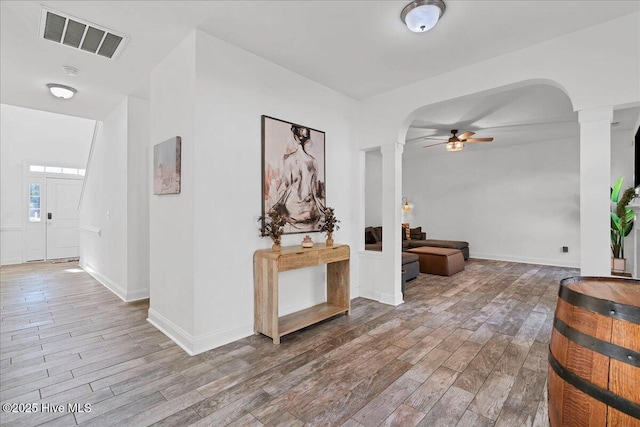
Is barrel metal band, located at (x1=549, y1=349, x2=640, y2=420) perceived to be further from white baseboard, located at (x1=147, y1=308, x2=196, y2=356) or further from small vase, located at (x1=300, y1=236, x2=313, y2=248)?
white baseboard, located at (x1=147, y1=308, x2=196, y2=356)

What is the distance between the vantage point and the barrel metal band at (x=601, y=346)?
3.21 ft

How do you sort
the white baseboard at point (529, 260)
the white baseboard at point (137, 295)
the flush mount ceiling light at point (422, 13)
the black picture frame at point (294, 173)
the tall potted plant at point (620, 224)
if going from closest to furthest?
the flush mount ceiling light at point (422, 13)
the black picture frame at point (294, 173)
the white baseboard at point (137, 295)
the tall potted plant at point (620, 224)
the white baseboard at point (529, 260)

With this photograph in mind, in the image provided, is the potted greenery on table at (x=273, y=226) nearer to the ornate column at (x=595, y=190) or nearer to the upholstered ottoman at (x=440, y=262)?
the ornate column at (x=595, y=190)

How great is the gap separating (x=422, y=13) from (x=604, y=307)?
2.15 metres

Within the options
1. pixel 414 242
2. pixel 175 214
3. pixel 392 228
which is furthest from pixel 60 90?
pixel 414 242

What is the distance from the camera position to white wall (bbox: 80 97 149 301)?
3955 millimetres

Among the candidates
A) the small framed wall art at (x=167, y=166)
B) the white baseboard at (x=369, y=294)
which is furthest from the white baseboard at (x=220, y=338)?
the white baseboard at (x=369, y=294)

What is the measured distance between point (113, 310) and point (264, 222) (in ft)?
7.37

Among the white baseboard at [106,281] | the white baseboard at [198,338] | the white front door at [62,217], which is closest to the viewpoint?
the white baseboard at [198,338]

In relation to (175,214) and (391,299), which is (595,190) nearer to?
(391,299)

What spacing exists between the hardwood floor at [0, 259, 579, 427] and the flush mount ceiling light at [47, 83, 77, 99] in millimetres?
2599

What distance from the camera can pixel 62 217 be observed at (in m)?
7.16

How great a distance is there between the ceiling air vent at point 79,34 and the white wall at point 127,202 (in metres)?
1.25

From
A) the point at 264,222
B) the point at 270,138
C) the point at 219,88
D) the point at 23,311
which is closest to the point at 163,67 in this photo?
the point at 219,88
